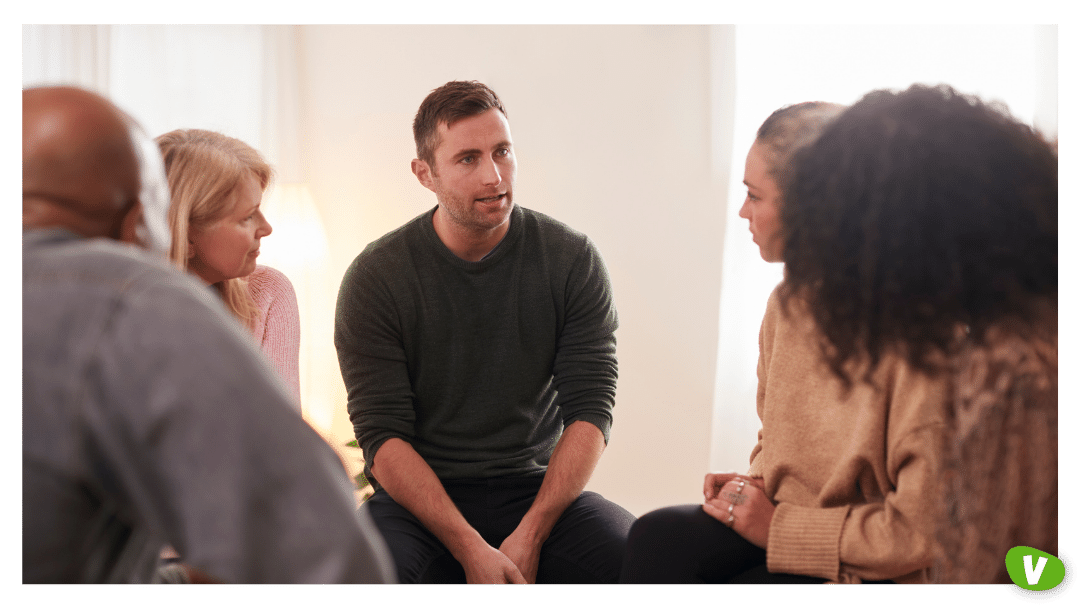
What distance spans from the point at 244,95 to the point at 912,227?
5.16 feet

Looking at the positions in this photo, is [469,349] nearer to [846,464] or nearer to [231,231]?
[231,231]

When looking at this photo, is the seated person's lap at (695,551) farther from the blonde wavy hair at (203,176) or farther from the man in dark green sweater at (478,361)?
the blonde wavy hair at (203,176)

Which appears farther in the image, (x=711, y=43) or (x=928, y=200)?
(x=711, y=43)

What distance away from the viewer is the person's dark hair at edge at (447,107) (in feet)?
6.50

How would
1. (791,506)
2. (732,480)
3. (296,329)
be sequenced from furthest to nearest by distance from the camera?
(296,329)
(732,480)
(791,506)

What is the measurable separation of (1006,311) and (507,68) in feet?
4.01

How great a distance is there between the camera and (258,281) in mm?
2084

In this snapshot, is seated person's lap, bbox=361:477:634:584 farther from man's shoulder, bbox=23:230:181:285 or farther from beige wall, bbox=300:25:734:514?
man's shoulder, bbox=23:230:181:285

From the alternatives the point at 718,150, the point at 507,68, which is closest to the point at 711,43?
the point at 718,150

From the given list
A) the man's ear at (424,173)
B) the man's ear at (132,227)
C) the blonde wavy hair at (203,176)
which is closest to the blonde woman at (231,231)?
the blonde wavy hair at (203,176)

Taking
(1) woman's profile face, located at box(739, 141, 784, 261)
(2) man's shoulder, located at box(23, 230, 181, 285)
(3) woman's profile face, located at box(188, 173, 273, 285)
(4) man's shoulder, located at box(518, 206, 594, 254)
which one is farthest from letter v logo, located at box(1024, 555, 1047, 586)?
(3) woman's profile face, located at box(188, 173, 273, 285)

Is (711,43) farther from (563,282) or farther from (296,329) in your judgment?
(296,329)

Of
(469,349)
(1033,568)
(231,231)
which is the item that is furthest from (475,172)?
(1033,568)

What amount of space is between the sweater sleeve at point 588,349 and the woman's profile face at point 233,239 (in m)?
0.78
